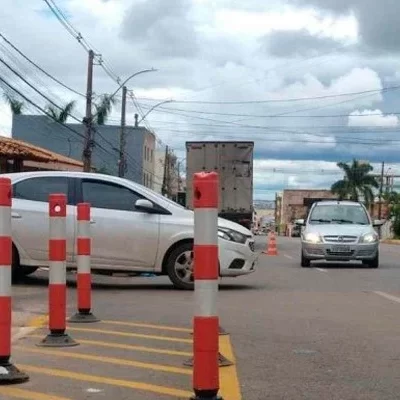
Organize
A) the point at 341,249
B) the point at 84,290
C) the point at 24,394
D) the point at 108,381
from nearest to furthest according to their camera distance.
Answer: the point at 24,394 → the point at 108,381 → the point at 84,290 → the point at 341,249

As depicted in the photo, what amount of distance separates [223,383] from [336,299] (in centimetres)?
617

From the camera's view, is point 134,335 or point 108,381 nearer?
point 108,381

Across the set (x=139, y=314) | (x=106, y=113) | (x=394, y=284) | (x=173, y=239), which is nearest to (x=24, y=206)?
(x=173, y=239)

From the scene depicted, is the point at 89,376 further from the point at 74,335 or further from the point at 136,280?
the point at 136,280

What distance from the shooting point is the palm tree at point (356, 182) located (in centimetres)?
9381

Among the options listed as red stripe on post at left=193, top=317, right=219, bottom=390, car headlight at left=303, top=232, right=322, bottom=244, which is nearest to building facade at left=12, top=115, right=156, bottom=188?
car headlight at left=303, top=232, right=322, bottom=244

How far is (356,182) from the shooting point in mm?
94500

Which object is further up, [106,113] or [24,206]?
[106,113]

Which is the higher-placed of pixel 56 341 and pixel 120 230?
pixel 120 230

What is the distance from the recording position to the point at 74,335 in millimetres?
8352

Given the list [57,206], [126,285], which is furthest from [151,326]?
[126,285]

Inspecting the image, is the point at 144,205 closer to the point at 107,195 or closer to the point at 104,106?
the point at 107,195

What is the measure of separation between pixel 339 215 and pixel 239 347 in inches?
542

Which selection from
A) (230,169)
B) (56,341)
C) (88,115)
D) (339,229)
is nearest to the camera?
(56,341)
